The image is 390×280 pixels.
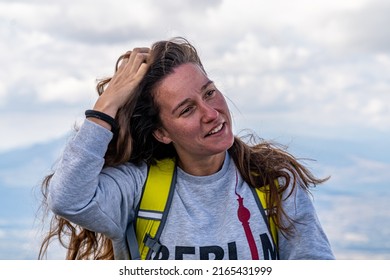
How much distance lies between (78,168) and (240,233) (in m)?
1.10

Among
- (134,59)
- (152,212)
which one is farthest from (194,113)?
(152,212)

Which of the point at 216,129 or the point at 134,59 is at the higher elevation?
the point at 134,59

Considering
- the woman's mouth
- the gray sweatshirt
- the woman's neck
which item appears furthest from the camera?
the woman's neck

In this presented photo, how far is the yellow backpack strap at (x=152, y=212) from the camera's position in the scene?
193 inches

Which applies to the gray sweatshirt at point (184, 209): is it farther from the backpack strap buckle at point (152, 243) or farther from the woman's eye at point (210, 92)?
the woman's eye at point (210, 92)

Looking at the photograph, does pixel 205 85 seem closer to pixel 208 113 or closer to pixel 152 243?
pixel 208 113

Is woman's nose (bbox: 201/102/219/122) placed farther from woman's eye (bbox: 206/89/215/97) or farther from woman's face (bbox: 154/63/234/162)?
woman's eye (bbox: 206/89/215/97)

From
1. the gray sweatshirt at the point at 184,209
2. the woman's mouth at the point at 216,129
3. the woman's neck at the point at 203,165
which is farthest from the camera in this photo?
the woman's neck at the point at 203,165

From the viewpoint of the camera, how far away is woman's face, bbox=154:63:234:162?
4.84 meters

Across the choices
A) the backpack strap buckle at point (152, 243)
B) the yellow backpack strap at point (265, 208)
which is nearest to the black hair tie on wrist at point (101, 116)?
the backpack strap buckle at point (152, 243)

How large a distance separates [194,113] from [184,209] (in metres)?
0.62

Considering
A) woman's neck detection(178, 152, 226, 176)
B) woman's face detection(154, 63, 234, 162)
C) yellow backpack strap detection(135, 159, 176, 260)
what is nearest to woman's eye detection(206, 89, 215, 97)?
woman's face detection(154, 63, 234, 162)

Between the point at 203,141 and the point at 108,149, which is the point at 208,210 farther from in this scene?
the point at 108,149

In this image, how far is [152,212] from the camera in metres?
4.93
